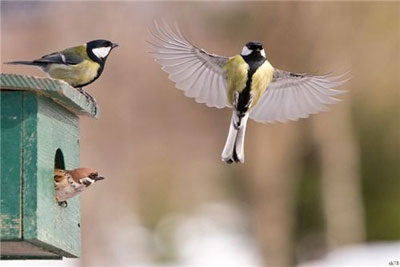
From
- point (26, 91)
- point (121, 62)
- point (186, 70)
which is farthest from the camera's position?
point (121, 62)

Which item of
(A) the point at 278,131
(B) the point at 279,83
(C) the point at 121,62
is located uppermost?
(C) the point at 121,62

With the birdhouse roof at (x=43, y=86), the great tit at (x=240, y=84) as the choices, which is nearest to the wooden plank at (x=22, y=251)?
the birdhouse roof at (x=43, y=86)

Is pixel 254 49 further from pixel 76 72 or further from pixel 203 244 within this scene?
pixel 203 244

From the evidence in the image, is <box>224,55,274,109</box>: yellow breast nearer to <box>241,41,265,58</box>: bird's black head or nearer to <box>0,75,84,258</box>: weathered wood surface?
<box>241,41,265,58</box>: bird's black head

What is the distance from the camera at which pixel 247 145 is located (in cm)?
1215

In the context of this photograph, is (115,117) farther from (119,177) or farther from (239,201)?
(239,201)

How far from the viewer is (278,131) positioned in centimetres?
1208

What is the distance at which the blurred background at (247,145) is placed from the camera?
11.1m

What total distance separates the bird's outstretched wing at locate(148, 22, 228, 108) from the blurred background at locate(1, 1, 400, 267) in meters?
5.68

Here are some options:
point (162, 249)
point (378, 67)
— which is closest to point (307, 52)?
point (378, 67)

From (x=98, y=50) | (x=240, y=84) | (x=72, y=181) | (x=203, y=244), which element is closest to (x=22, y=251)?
(x=72, y=181)

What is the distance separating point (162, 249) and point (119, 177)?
886mm

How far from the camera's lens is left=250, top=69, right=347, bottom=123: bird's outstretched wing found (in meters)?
5.00

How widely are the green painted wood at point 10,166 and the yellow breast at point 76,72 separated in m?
0.72
